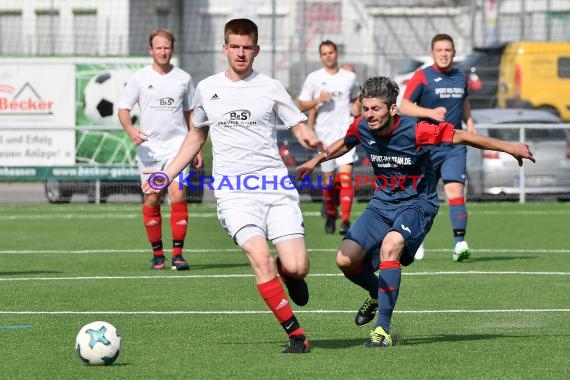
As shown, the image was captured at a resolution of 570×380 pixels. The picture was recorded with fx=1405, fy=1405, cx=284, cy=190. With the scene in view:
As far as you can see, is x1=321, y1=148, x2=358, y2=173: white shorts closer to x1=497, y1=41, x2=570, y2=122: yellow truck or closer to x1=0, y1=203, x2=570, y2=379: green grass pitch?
x1=0, y1=203, x2=570, y2=379: green grass pitch

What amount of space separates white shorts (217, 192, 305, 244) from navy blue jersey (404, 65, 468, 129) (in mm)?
5395

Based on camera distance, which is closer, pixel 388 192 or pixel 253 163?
pixel 253 163

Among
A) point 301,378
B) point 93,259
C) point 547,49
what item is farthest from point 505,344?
point 547,49

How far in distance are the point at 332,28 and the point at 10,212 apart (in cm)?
1499

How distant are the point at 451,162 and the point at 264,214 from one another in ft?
18.1

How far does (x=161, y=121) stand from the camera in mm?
13594

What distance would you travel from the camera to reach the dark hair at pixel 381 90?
8703mm

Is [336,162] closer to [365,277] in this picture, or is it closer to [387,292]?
[365,277]

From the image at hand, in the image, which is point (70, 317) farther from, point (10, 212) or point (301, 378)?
point (10, 212)

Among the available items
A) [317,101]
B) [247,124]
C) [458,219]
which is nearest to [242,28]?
[247,124]

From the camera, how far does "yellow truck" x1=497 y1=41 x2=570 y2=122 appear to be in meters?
28.4

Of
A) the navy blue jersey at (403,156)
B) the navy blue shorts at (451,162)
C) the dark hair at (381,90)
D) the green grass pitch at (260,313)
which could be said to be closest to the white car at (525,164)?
the green grass pitch at (260,313)

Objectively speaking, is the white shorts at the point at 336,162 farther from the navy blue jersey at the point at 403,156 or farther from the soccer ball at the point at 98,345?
the soccer ball at the point at 98,345

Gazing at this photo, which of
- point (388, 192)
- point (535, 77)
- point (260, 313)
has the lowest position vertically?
point (260, 313)
